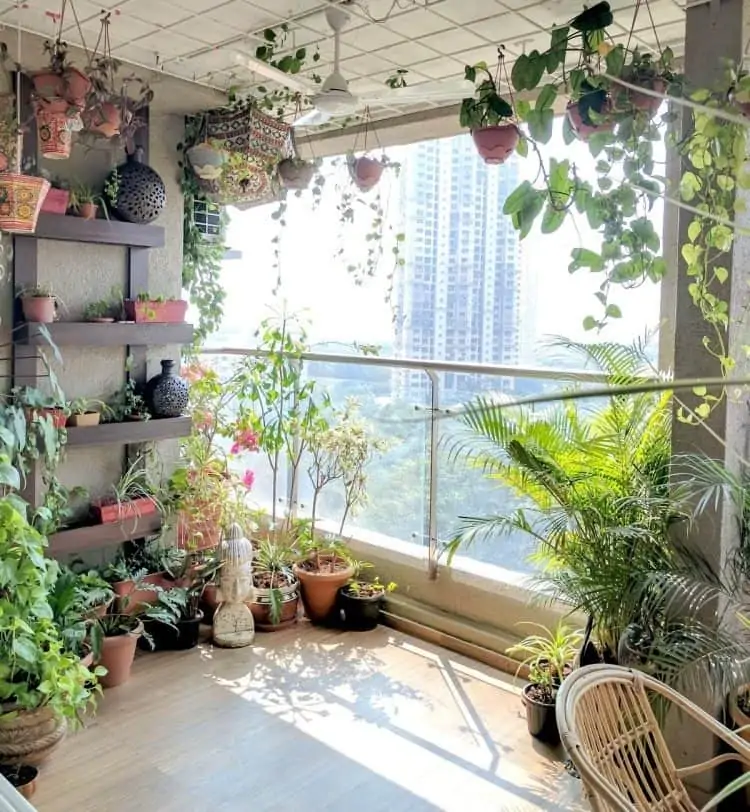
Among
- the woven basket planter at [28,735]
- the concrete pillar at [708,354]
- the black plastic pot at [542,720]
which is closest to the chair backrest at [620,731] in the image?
the concrete pillar at [708,354]

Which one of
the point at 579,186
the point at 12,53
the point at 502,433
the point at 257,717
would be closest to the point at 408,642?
the point at 257,717

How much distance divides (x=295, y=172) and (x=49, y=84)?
46.5 inches

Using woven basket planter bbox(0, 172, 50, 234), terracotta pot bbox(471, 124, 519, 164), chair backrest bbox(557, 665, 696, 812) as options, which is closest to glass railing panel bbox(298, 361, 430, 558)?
terracotta pot bbox(471, 124, 519, 164)

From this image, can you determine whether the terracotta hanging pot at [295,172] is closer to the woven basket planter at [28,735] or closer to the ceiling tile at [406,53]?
the ceiling tile at [406,53]

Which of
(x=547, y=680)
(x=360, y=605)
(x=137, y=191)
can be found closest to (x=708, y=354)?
(x=547, y=680)

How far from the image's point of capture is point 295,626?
385 cm

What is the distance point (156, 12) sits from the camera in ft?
9.24

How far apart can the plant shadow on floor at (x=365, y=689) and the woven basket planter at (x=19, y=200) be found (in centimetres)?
193

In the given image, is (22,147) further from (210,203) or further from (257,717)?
(257,717)

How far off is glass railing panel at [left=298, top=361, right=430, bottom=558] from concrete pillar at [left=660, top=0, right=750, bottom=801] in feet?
4.85

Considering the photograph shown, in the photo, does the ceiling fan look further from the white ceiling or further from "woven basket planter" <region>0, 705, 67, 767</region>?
"woven basket planter" <region>0, 705, 67, 767</region>

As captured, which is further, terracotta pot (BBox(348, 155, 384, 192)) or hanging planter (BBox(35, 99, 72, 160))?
terracotta pot (BBox(348, 155, 384, 192))

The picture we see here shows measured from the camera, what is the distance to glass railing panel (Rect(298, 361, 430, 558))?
3857 mm

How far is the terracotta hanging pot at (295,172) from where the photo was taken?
3672mm
